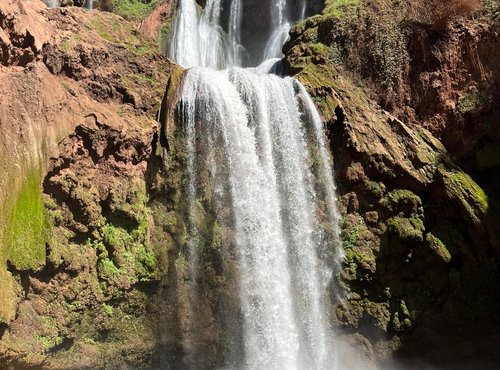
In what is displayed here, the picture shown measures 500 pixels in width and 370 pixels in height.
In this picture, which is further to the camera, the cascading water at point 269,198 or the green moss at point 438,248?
the green moss at point 438,248

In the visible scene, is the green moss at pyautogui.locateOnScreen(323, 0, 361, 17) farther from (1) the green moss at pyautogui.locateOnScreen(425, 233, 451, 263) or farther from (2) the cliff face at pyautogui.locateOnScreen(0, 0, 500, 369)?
(1) the green moss at pyautogui.locateOnScreen(425, 233, 451, 263)

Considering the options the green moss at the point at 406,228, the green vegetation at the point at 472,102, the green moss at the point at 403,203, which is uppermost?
the green vegetation at the point at 472,102

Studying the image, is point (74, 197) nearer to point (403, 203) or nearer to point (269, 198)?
point (269, 198)

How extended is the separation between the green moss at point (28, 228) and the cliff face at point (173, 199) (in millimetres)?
25

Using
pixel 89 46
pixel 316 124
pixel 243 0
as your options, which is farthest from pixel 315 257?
pixel 243 0

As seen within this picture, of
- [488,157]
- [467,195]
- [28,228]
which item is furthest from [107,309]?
[488,157]

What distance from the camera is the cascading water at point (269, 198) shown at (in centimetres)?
969

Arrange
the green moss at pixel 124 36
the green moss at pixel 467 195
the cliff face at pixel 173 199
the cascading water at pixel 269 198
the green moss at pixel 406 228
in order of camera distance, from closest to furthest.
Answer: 1. the cliff face at pixel 173 199
2. the cascading water at pixel 269 198
3. the green moss at pixel 124 36
4. the green moss at pixel 467 195
5. the green moss at pixel 406 228

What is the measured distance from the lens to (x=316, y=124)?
11.2m

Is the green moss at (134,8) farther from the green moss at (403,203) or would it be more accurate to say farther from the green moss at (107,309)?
the green moss at (107,309)

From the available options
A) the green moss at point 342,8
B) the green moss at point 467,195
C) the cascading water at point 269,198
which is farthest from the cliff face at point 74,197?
the green moss at point 467,195

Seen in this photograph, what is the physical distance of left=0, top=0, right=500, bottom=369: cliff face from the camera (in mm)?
8102

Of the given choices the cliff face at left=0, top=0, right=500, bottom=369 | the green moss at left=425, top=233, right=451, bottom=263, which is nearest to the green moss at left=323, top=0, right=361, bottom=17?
the cliff face at left=0, top=0, right=500, bottom=369

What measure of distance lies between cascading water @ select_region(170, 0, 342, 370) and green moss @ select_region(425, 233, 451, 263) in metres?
2.39
